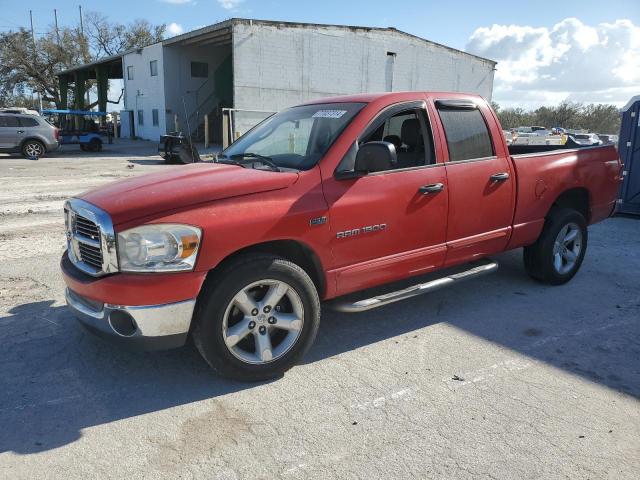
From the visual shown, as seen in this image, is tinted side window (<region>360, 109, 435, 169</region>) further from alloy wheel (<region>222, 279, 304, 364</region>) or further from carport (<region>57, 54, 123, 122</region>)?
carport (<region>57, 54, 123, 122</region>)

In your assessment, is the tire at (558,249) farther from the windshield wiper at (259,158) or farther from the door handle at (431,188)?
the windshield wiper at (259,158)

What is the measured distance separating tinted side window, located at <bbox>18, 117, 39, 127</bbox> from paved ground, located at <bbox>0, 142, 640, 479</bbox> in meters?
18.2

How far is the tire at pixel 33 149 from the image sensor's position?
66.7 feet

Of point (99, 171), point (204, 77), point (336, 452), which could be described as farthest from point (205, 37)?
point (336, 452)

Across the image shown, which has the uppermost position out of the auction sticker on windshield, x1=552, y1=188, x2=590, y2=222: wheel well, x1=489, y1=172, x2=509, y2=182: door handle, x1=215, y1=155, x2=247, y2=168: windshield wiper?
the auction sticker on windshield

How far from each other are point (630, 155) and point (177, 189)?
9551 millimetres

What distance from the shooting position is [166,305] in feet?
9.77

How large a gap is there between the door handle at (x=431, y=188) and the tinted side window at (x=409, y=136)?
0.23m

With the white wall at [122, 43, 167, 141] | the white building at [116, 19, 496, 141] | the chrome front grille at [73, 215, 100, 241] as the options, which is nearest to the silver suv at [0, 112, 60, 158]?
the white building at [116, 19, 496, 141]

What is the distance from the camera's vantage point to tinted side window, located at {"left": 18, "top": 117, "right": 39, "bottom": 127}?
792 inches

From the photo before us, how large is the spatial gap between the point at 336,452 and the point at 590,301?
3512 mm

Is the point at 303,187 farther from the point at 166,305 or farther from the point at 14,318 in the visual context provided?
the point at 14,318

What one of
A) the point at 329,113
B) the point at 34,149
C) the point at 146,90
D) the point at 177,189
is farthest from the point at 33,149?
the point at 177,189

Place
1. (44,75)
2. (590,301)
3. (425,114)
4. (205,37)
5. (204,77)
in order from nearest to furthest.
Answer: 1. (425,114)
2. (590,301)
3. (205,37)
4. (204,77)
5. (44,75)
